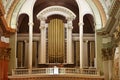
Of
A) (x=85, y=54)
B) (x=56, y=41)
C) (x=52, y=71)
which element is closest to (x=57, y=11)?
(x=56, y=41)

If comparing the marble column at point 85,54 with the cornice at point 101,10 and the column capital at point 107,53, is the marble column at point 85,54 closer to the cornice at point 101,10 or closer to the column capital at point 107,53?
the column capital at point 107,53

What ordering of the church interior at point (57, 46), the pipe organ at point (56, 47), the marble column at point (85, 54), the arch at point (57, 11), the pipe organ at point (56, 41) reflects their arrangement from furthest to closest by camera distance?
the marble column at point (85, 54), the arch at point (57, 11), the pipe organ at point (56, 47), the pipe organ at point (56, 41), the church interior at point (57, 46)

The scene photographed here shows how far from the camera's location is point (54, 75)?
65.0ft

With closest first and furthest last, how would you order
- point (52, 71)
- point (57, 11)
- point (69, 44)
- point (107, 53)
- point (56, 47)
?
point (52, 71), point (107, 53), point (56, 47), point (69, 44), point (57, 11)

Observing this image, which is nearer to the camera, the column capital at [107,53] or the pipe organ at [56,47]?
the column capital at [107,53]

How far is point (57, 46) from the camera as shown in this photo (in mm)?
21359

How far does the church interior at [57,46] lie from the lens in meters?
20.1

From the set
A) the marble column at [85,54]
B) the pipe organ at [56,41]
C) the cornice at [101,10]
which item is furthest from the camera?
the marble column at [85,54]

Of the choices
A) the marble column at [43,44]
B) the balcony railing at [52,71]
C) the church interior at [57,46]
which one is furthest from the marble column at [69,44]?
the marble column at [43,44]

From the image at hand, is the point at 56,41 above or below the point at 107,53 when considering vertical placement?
above

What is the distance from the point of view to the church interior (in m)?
20.1

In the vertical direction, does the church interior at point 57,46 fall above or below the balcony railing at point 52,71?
above

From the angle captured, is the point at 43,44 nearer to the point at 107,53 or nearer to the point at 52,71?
the point at 52,71

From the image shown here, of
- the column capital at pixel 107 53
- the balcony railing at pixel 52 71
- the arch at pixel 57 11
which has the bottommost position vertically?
the balcony railing at pixel 52 71
